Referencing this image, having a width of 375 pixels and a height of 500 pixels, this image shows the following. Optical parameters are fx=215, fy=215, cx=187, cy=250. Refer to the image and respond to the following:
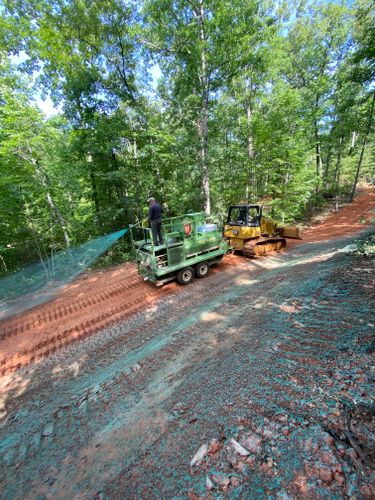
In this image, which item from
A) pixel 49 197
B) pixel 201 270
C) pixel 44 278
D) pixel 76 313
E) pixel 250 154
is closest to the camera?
pixel 76 313

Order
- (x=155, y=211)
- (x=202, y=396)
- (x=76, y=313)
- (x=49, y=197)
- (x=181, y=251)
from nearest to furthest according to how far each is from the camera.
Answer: (x=202, y=396), (x=76, y=313), (x=155, y=211), (x=181, y=251), (x=49, y=197)

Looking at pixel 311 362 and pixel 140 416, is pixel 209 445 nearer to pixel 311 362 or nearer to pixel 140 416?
pixel 140 416

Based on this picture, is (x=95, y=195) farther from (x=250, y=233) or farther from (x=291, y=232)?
(x=291, y=232)

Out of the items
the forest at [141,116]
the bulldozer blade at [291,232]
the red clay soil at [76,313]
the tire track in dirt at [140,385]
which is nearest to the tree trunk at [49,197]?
the forest at [141,116]

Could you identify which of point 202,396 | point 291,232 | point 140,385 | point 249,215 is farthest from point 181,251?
point 291,232

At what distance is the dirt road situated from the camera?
199cm

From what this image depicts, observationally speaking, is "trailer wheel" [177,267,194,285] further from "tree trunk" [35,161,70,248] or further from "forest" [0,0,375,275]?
"tree trunk" [35,161,70,248]

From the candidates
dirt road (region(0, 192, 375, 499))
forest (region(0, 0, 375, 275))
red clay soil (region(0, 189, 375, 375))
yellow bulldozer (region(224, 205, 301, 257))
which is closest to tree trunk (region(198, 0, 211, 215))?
forest (region(0, 0, 375, 275))

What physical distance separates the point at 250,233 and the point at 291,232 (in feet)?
13.5

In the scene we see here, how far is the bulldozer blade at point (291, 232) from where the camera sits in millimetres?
11828

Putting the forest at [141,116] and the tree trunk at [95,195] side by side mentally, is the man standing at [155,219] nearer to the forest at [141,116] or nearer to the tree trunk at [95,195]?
the forest at [141,116]

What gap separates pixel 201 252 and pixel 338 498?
6304mm

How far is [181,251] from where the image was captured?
23.2 feet

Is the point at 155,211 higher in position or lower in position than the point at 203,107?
lower
